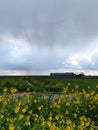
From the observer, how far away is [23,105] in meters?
10.8

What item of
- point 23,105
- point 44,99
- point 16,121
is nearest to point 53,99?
point 44,99

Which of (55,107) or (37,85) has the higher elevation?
(37,85)

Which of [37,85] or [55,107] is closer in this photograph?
[55,107]

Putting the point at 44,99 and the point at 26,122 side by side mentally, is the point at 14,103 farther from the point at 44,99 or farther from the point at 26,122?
the point at 26,122

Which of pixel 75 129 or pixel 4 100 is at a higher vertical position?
pixel 4 100

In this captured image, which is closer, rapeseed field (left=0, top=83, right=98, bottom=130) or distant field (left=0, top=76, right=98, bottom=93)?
rapeseed field (left=0, top=83, right=98, bottom=130)

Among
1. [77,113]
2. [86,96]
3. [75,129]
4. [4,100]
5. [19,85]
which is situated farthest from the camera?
[19,85]

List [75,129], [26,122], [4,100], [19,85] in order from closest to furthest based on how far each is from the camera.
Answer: [26,122], [75,129], [4,100], [19,85]

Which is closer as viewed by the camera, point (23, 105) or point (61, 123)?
point (61, 123)

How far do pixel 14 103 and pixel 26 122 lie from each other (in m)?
2.37

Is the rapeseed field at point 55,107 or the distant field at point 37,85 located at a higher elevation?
the distant field at point 37,85

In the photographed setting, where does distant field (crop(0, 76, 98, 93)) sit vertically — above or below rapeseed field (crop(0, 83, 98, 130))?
above

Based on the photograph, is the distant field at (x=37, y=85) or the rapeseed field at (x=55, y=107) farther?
the distant field at (x=37, y=85)

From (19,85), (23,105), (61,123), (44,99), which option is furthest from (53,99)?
(19,85)
